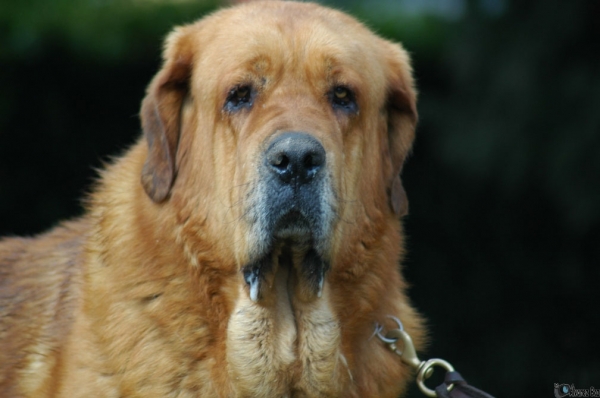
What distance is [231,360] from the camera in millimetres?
3996

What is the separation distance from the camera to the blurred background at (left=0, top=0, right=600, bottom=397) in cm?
650

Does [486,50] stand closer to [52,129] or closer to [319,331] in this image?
[319,331]

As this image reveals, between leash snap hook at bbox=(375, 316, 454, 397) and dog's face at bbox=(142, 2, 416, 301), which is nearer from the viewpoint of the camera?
dog's face at bbox=(142, 2, 416, 301)

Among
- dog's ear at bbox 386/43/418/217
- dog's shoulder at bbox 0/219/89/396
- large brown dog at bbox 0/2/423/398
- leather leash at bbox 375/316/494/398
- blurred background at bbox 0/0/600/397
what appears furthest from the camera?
blurred background at bbox 0/0/600/397

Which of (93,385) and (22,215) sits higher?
(93,385)

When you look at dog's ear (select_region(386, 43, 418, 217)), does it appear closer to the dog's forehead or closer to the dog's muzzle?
the dog's forehead

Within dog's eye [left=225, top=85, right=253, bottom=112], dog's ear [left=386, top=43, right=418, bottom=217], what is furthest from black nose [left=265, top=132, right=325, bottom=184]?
dog's ear [left=386, top=43, right=418, bottom=217]

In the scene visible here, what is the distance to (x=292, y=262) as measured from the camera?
405cm

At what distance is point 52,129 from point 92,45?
2.84 feet

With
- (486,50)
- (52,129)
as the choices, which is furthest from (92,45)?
(486,50)

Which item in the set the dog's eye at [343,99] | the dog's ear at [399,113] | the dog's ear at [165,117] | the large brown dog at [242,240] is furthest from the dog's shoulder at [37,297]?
the dog's ear at [399,113]

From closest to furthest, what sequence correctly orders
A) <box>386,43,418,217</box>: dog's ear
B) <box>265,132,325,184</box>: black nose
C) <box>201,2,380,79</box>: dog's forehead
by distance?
<box>265,132,325,184</box>: black nose, <box>201,2,380,79</box>: dog's forehead, <box>386,43,418,217</box>: dog's ear

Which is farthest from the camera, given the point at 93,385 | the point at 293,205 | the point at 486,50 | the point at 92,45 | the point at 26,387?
the point at 92,45

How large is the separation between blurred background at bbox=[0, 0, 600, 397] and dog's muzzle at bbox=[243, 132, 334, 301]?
3141mm
